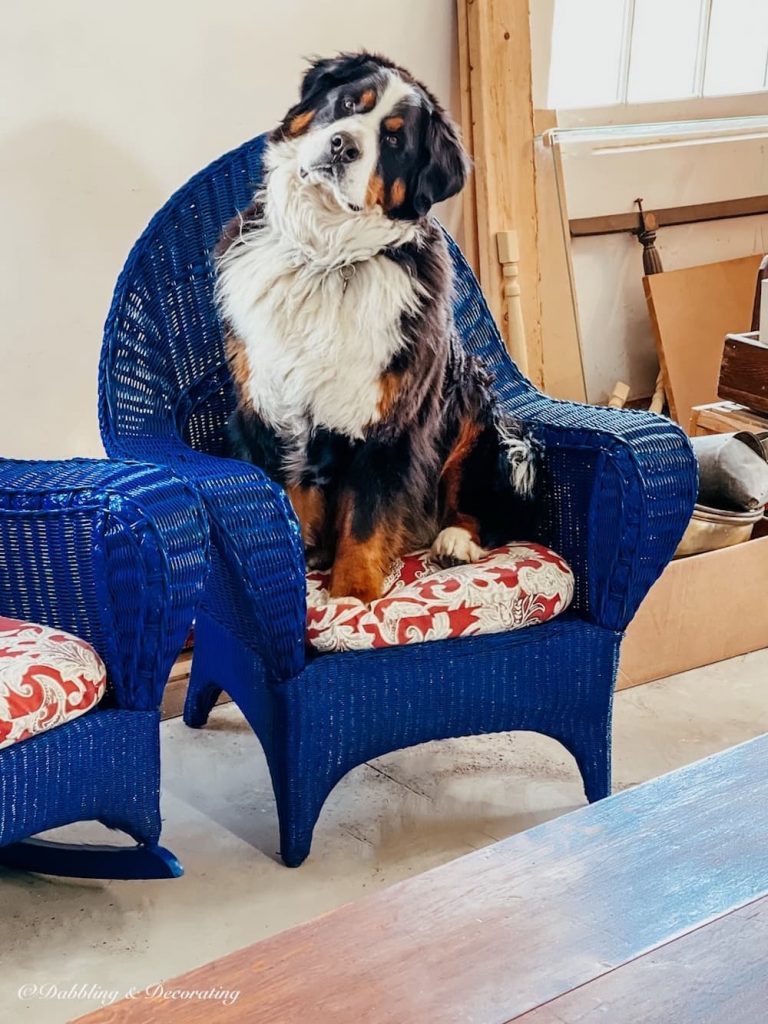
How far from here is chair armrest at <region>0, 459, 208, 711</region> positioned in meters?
1.62

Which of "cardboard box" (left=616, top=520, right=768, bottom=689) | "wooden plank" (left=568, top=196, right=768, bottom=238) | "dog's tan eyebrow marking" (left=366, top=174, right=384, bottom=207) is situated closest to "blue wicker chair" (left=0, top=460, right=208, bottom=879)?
"dog's tan eyebrow marking" (left=366, top=174, right=384, bottom=207)

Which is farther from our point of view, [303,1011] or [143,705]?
[143,705]

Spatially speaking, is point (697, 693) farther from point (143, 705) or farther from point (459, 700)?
point (143, 705)

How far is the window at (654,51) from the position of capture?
138 inches

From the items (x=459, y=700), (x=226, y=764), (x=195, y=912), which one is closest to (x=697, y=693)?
(x=459, y=700)

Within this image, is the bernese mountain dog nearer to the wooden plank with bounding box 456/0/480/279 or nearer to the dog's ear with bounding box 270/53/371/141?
the dog's ear with bounding box 270/53/371/141

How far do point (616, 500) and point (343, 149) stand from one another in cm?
68

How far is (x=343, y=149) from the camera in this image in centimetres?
184

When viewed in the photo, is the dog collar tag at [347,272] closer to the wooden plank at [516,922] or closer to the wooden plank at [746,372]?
the wooden plank at [516,922]

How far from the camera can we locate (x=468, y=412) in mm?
2092

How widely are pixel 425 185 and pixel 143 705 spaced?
2.94ft

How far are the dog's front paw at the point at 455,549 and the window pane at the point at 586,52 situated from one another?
186 centimetres

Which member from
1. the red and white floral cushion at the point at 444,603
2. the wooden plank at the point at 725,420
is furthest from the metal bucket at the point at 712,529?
the red and white floral cushion at the point at 444,603

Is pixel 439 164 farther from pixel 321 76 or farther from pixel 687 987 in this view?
pixel 687 987
